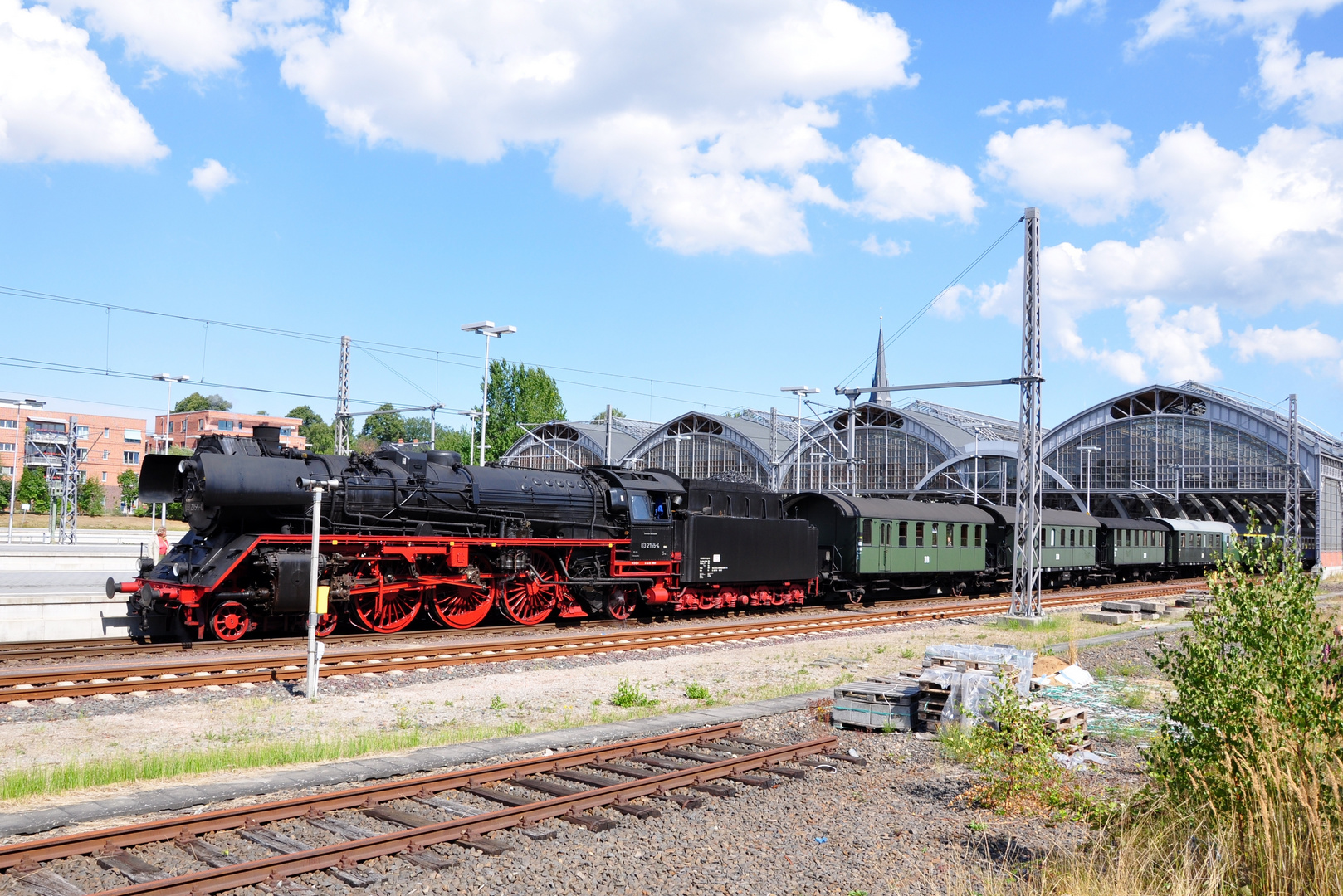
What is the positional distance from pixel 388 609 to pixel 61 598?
612 centimetres

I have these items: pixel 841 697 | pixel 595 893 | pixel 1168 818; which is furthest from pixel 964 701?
pixel 595 893

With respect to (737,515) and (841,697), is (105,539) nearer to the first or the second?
(737,515)

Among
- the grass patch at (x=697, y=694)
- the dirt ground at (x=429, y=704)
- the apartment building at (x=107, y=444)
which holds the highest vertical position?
the apartment building at (x=107, y=444)

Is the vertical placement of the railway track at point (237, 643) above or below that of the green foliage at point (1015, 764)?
below

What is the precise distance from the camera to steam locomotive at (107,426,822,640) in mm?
17047

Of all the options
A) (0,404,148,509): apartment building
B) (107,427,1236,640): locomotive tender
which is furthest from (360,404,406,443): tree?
(107,427,1236,640): locomotive tender

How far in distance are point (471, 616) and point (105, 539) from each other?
39791 mm

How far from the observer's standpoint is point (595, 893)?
6.49m

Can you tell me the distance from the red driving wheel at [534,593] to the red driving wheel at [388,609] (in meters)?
2.00

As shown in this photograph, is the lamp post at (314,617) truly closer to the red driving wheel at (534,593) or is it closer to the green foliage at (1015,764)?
the red driving wheel at (534,593)

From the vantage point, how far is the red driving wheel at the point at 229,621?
56.4 ft

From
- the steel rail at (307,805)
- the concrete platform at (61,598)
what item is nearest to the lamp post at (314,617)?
the steel rail at (307,805)

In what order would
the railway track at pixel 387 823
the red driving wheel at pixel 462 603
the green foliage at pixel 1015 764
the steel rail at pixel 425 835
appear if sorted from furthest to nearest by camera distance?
1. the red driving wheel at pixel 462 603
2. the green foliage at pixel 1015 764
3. the railway track at pixel 387 823
4. the steel rail at pixel 425 835

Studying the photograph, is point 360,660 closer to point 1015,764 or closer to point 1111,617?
point 1015,764
